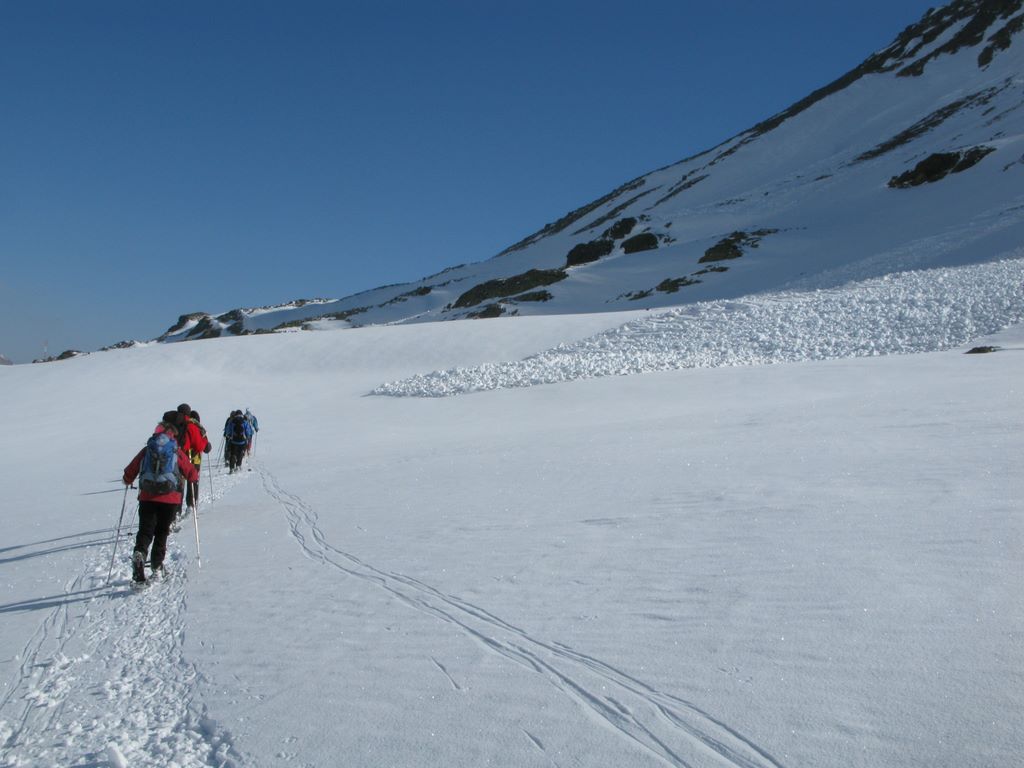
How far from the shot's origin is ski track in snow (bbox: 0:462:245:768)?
4.20 metres

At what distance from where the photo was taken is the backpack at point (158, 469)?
7.50 metres

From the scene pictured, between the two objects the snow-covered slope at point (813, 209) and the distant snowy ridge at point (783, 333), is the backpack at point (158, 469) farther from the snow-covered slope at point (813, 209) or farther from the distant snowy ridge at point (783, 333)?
the snow-covered slope at point (813, 209)

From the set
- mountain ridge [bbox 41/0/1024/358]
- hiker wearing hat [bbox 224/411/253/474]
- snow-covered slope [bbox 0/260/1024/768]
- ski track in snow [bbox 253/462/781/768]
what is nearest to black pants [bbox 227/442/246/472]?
hiker wearing hat [bbox 224/411/253/474]

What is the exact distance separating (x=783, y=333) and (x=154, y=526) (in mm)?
25649

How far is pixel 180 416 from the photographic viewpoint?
9297mm

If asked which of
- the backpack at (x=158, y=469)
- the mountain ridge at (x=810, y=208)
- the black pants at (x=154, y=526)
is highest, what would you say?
the mountain ridge at (x=810, y=208)

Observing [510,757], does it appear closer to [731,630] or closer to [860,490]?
[731,630]

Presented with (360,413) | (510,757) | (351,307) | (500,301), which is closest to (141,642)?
(510,757)

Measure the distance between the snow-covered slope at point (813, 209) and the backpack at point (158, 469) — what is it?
40658 millimetres

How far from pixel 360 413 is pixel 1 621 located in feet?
56.3

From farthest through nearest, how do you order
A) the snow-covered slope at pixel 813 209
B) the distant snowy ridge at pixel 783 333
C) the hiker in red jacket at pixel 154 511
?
the snow-covered slope at pixel 813 209, the distant snowy ridge at pixel 783 333, the hiker in red jacket at pixel 154 511

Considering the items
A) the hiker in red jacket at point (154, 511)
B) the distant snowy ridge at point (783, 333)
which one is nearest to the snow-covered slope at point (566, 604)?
the hiker in red jacket at point (154, 511)

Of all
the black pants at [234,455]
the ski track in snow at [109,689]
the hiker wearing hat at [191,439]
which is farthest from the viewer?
the black pants at [234,455]

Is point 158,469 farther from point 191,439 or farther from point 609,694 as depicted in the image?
point 609,694
